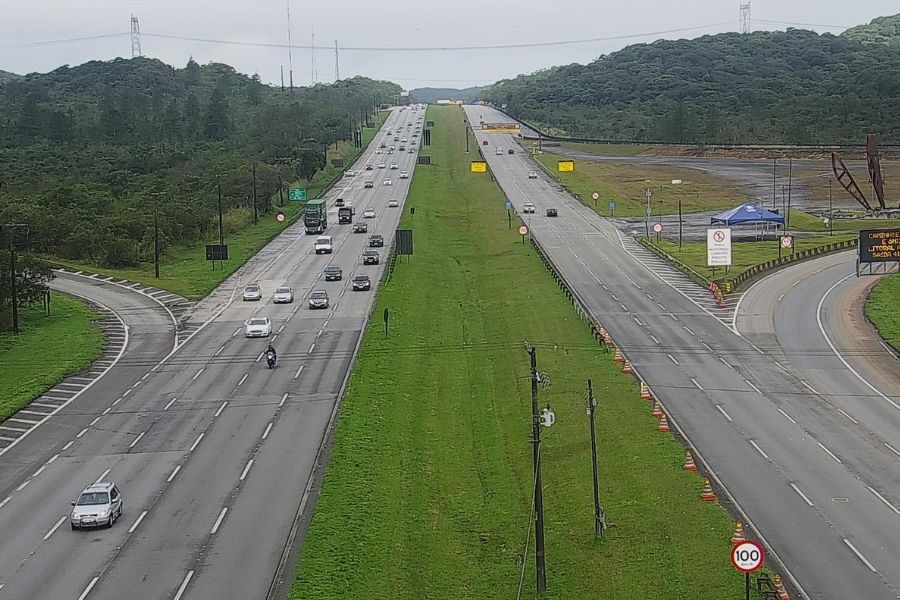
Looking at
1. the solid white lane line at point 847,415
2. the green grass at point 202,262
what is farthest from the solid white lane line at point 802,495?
the green grass at point 202,262

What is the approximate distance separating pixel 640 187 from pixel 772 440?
113674 millimetres

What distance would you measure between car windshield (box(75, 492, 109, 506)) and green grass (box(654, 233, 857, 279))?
2330 inches

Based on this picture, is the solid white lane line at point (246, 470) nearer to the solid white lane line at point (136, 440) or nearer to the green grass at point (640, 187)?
the solid white lane line at point (136, 440)

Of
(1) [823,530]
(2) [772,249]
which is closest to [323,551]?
(1) [823,530]

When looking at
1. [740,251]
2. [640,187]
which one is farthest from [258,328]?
[640,187]

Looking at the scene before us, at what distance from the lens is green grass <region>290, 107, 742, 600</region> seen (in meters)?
30.8

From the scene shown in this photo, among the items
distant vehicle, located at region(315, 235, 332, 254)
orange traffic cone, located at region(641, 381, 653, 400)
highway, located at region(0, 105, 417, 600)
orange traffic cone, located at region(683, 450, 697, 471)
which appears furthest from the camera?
distant vehicle, located at region(315, 235, 332, 254)

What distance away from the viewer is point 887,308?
7094cm

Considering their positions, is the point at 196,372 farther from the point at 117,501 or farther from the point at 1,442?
the point at 117,501

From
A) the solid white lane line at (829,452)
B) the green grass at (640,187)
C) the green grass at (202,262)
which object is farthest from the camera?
the green grass at (640,187)

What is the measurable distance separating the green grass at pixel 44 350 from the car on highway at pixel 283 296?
1261cm

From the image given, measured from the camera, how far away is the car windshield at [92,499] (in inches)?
1410

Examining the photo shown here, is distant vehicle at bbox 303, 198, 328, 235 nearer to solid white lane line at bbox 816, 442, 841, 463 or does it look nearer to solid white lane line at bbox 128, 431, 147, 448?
solid white lane line at bbox 128, 431, 147, 448

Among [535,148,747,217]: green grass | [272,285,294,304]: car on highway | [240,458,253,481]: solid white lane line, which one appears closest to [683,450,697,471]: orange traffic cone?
[240,458,253,481]: solid white lane line
